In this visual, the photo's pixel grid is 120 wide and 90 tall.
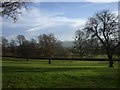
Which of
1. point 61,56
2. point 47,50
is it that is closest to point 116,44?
point 47,50

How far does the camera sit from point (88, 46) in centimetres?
6006

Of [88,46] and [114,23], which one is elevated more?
[114,23]

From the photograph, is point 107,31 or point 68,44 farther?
point 68,44

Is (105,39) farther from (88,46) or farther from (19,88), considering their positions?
(19,88)

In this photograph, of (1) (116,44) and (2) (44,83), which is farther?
(1) (116,44)

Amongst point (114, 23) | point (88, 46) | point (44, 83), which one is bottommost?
point (44, 83)

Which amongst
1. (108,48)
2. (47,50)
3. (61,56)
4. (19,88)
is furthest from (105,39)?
(19,88)

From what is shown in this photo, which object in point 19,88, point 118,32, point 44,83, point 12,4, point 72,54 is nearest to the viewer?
point 19,88

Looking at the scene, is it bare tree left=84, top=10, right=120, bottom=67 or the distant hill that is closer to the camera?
bare tree left=84, top=10, right=120, bottom=67

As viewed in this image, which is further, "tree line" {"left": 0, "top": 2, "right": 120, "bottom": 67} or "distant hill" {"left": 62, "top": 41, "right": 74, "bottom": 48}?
"distant hill" {"left": 62, "top": 41, "right": 74, "bottom": 48}

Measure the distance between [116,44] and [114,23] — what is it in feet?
15.1

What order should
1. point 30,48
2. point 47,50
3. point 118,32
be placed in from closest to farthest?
1. point 118,32
2. point 47,50
3. point 30,48

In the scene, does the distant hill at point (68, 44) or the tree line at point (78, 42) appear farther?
the distant hill at point (68, 44)

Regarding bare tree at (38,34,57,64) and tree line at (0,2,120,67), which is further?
bare tree at (38,34,57,64)
